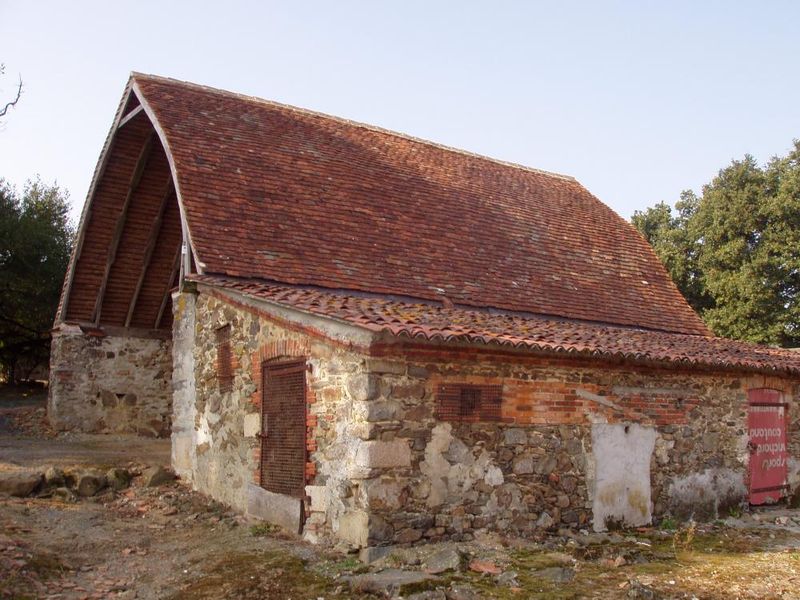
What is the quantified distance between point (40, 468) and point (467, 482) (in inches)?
251

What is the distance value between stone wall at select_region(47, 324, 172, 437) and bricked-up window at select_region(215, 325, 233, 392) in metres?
5.11

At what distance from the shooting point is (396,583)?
6258 millimetres

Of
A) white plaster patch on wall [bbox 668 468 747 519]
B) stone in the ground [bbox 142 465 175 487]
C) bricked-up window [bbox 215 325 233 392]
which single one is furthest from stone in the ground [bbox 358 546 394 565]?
stone in the ground [bbox 142 465 175 487]

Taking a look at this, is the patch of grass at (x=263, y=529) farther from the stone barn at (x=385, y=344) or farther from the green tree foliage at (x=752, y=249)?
the green tree foliage at (x=752, y=249)

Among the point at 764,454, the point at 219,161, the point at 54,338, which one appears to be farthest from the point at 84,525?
the point at 764,454

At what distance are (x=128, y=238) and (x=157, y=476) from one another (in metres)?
5.05

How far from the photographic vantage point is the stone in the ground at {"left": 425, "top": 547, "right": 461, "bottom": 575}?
670cm

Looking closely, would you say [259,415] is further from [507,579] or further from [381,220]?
[381,220]

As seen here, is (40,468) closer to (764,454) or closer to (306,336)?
(306,336)

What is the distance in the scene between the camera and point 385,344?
7.33 metres

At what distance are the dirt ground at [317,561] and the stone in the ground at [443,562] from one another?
0.07 ft

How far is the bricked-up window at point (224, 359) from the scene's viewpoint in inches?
387

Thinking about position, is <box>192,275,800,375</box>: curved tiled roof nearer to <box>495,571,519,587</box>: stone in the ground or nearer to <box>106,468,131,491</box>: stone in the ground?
<box>495,571,519,587</box>: stone in the ground

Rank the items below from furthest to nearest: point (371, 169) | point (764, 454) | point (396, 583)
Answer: point (371, 169) < point (764, 454) < point (396, 583)
